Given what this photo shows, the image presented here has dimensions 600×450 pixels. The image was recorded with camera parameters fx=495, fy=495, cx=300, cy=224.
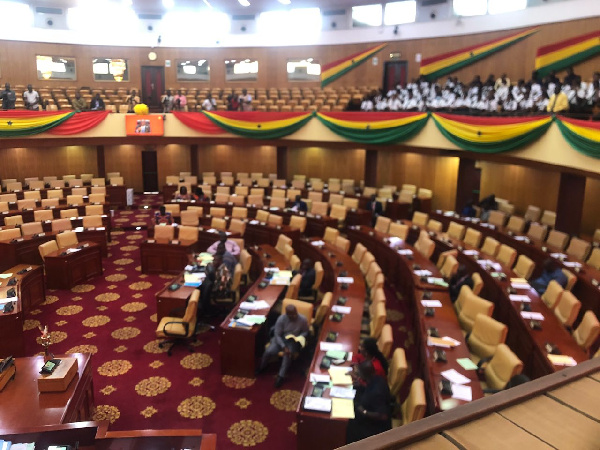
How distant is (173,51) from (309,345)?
2038 centimetres

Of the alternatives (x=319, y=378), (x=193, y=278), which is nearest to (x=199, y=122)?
(x=193, y=278)

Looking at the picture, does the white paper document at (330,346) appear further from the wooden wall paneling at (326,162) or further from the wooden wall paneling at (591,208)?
the wooden wall paneling at (326,162)

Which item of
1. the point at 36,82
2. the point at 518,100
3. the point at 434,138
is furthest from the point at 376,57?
the point at 36,82

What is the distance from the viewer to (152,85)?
80.6ft

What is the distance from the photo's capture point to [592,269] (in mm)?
9766

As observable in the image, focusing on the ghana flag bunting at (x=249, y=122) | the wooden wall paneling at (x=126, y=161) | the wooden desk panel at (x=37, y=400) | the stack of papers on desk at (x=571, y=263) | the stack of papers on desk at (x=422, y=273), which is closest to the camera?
the wooden desk panel at (x=37, y=400)

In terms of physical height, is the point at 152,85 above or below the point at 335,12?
below

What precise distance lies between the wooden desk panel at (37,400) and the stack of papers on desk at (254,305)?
2.62 m

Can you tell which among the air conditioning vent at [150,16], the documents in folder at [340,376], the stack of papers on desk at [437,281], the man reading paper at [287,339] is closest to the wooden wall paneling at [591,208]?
the stack of papers on desk at [437,281]

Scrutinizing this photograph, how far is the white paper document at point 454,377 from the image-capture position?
5632 mm

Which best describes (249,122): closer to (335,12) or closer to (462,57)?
(335,12)

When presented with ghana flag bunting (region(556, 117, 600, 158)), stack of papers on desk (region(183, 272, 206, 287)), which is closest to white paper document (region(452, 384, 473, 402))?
stack of papers on desk (region(183, 272, 206, 287))

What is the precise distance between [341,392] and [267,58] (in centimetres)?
2119

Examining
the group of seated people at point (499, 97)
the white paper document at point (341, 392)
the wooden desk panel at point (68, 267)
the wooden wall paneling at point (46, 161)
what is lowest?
the wooden desk panel at point (68, 267)
